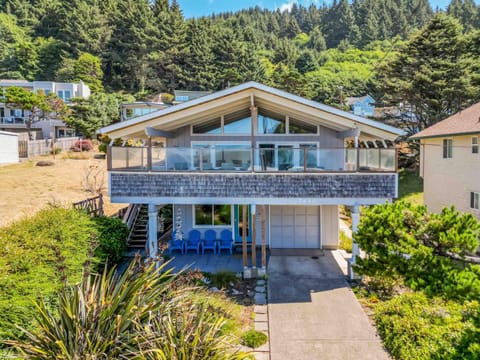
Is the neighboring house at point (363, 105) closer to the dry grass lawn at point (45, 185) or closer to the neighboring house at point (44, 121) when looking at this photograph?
the dry grass lawn at point (45, 185)

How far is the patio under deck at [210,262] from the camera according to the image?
36.7 ft

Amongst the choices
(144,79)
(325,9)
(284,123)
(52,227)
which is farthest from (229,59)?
(325,9)

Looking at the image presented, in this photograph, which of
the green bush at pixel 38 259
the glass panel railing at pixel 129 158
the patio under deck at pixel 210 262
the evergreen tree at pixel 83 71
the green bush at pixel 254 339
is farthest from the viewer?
the evergreen tree at pixel 83 71

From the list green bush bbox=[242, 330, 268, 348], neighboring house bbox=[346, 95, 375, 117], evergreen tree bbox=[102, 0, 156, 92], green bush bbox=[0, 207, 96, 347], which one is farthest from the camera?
evergreen tree bbox=[102, 0, 156, 92]

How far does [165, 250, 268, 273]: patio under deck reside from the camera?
11.2m

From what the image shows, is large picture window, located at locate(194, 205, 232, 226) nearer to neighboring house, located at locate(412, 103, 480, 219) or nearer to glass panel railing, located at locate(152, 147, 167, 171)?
glass panel railing, located at locate(152, 147, 167, 171)

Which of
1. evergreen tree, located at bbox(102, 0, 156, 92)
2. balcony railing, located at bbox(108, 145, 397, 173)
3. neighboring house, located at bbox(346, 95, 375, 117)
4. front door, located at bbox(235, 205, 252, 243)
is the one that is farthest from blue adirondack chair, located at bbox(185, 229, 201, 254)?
evergreen tree, located at bbox(102, 0, 156, 92)

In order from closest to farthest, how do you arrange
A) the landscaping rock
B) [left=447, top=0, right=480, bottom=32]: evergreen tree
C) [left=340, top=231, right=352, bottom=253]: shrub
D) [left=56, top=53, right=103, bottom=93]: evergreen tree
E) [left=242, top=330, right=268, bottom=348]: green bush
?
[left=242, top=330, right=268, bottom=348]: green bush, the landscaping rock, [left=340, top=231, right=352, bottom=253]: shrub, [left=56, top=53, right=103, bottom=93]: evergreen tree, [left=447, top=0, right=480, bottom=32]: evergreen tree

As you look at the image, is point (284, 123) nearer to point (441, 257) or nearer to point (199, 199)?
point (199, 199)

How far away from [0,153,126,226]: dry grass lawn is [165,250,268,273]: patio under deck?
6053 mm

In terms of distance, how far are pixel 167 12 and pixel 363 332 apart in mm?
63780

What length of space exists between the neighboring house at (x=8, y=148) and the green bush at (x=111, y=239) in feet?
69.5

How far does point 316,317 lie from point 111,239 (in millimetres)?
7050

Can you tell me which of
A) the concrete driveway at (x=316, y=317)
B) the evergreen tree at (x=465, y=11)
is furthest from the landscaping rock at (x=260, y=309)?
the evergreen tree at (x=465, y=11)
